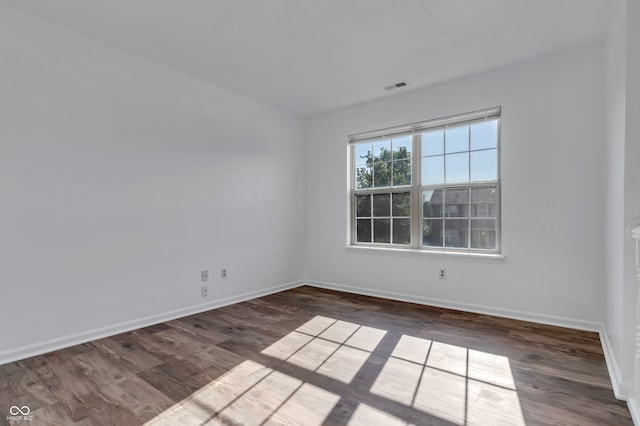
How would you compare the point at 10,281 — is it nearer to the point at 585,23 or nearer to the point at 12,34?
the point at 12,34

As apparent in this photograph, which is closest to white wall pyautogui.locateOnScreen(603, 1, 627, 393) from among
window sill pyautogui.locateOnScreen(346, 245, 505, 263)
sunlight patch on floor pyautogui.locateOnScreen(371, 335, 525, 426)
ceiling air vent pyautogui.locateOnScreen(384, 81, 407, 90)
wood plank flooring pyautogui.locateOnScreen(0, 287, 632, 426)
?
wood plank flooring pyautogui.locateOnScreen(0, 287, 632, 426)

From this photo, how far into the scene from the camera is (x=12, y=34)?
7.45 feet

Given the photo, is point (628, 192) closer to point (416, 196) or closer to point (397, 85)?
point (416, 196)

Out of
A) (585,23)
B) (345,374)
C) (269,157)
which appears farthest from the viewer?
(269,157)

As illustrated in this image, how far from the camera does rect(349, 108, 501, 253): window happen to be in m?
3.36

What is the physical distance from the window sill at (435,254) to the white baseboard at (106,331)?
1.56 metres

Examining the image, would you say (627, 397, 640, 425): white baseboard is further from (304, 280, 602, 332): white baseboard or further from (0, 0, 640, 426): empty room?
(304, 280, 602, 332): white baseboard

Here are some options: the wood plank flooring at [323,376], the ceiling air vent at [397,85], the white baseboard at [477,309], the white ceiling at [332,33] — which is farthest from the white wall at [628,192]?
the ceiling air vent at [397,85]

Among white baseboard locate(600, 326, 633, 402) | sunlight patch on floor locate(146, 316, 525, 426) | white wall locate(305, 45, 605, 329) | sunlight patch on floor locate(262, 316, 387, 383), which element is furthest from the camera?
white wall locate(305, 45, 605, 329)

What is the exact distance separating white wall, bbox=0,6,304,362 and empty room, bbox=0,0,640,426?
0.05ft

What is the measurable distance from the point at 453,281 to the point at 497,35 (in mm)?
2381

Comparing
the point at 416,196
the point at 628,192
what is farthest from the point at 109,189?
the point at 628,192

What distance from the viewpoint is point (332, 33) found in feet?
8.51

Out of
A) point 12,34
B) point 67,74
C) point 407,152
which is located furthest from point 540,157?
point 12,34
